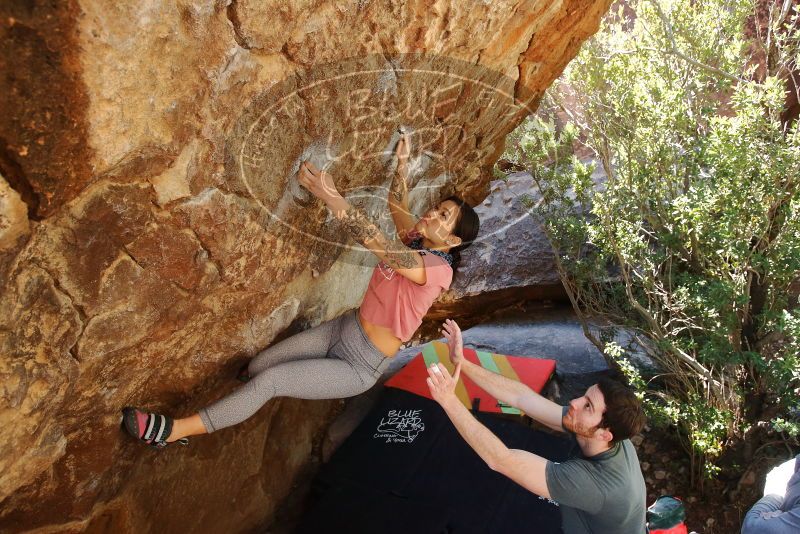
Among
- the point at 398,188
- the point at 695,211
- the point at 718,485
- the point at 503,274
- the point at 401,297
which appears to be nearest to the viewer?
the point at 401,297

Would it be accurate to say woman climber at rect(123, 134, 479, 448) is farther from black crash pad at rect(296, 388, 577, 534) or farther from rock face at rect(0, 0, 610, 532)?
black crash pad at rect(296, 388, 577, 534)

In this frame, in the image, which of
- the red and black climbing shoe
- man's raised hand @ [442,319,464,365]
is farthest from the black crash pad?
the red and black climbing shoe

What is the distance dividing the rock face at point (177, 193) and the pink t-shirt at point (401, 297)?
0.35 m

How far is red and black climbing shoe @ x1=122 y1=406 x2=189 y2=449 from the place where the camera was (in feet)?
7.89

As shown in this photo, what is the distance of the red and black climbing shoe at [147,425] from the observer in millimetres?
2404

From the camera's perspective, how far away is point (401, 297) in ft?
8.80

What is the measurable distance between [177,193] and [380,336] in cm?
122

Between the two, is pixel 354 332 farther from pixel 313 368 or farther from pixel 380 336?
pixel 313 368

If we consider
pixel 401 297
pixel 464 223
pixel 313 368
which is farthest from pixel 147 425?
pixel 464 223

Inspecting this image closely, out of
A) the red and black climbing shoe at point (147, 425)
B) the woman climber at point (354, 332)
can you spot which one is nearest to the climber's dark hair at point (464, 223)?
the woman climber at point (354, 332)

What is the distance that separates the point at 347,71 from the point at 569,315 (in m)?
4.86

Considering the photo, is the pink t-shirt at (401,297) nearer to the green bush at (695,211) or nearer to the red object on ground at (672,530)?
the red object on ground at (672,530)

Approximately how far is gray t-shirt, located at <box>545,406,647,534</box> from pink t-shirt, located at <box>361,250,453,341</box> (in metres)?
0.84

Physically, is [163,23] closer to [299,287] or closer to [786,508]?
[299,287]
